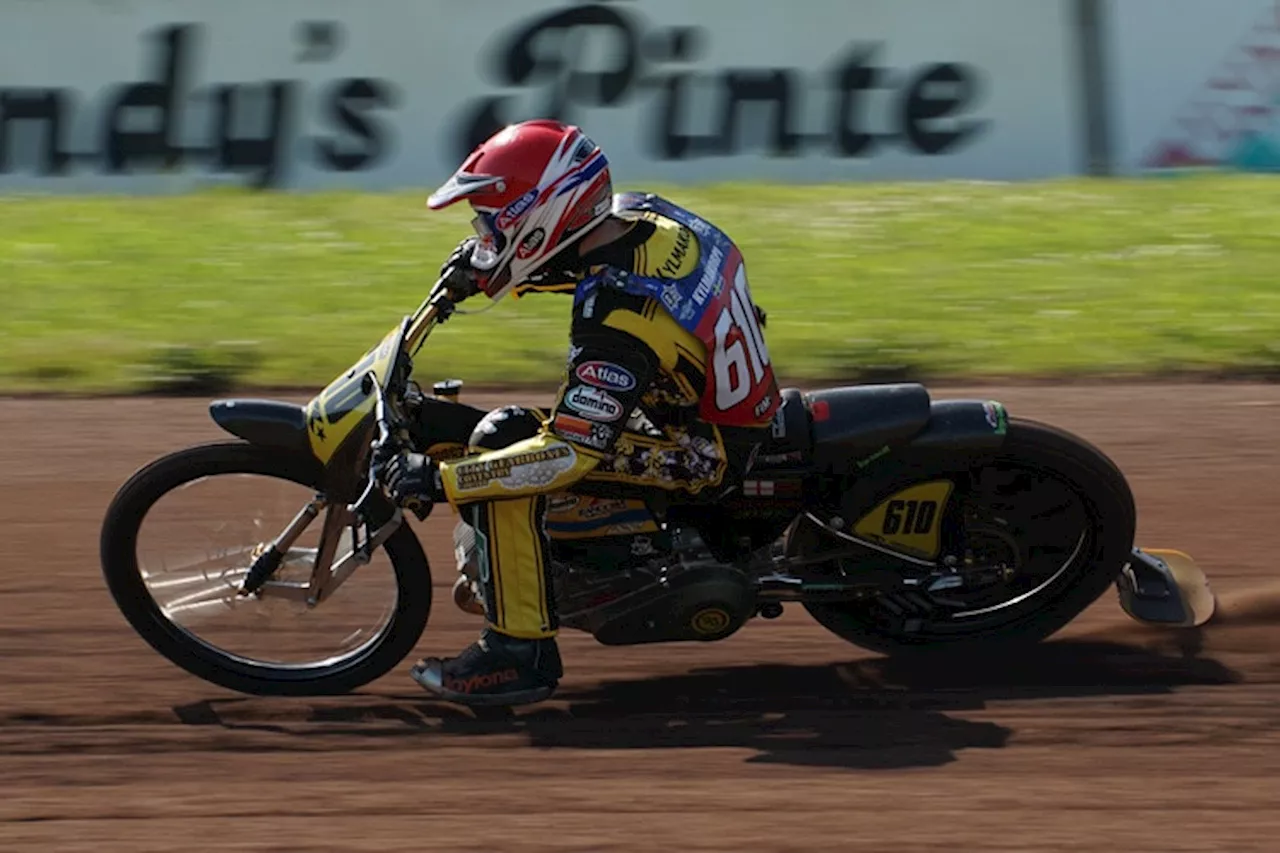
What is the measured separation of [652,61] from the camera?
44.5 feet

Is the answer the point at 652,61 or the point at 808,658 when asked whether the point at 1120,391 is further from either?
the point at 652,61

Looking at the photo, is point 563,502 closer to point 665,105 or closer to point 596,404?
point 596,404

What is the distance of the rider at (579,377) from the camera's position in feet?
17.7

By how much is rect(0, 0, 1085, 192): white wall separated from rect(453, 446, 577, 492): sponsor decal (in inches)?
317

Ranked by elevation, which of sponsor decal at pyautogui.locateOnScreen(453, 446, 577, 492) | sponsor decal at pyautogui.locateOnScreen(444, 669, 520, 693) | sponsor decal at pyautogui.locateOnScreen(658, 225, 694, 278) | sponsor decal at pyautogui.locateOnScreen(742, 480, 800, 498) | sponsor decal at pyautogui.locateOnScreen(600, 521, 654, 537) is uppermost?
sponsor decal at pyautogui.locateOnScreen(658, 225, 694, 278)

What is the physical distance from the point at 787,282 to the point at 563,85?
295 cm

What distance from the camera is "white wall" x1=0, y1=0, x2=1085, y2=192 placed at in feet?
44.1

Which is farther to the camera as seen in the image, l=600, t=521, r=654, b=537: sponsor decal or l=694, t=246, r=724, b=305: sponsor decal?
l=600, t=521, r=654, b=537: sponsor decal

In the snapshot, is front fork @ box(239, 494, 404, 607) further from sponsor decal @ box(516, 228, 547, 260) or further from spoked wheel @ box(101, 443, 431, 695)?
sponsor decal @ box(516, 228, 547, 260)

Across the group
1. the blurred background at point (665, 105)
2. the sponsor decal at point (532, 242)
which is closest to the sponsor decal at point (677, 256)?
the sponsor decal at point (532, 242)

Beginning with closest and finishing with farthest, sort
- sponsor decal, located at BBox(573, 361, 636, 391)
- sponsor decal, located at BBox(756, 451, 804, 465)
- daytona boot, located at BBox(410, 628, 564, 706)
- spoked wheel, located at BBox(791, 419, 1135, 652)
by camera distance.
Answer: sponsor decal, located at BBox(573, 361, 636, 391), daytona boot, located at BBox(410, 628, 564, 706), sponsor decal, located at BBox(756, 451, 804, 465), spoked wheel, located at BBox(791, 419, 1135, 652)

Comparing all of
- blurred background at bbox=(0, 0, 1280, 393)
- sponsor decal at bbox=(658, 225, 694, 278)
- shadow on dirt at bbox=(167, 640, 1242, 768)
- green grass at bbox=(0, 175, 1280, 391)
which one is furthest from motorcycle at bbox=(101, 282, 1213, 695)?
blurred background at bbox=(0, 0, 1280, 393)

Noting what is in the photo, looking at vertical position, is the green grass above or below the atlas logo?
below

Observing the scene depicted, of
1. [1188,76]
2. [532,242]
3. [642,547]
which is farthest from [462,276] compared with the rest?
[1188,76]
